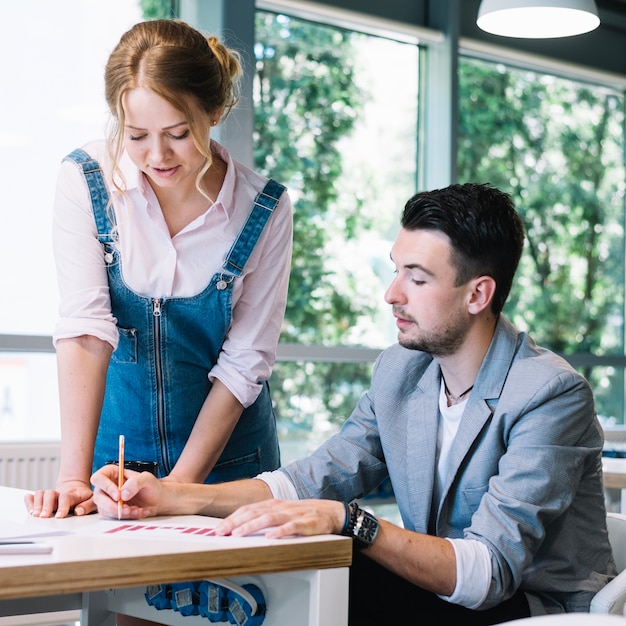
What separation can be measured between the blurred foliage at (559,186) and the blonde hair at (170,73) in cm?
380

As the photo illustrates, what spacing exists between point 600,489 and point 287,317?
3.13 meters

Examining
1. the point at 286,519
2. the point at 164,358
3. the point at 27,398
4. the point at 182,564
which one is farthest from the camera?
the point at 27,398

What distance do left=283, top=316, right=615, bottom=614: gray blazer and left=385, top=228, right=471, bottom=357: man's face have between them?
8 centimetres

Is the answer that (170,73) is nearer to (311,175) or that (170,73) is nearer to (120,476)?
(120,476)

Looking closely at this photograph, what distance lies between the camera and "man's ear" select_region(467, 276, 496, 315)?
1856mm

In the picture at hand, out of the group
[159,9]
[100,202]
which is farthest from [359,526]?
[159,9]

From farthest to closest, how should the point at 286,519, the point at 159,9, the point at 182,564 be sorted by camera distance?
the point at 159,9 → the point at 286,519 → the point at 182,564

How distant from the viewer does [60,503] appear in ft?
4.97

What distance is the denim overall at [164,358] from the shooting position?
193 centimetres

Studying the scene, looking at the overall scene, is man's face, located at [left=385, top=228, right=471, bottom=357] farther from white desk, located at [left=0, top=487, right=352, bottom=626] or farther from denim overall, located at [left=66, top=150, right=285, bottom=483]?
white desk, located at [left=0, top=487, right=352, bottom=626]

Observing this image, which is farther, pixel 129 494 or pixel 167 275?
pixel 167 275

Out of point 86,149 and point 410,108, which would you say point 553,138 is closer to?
point 410,108

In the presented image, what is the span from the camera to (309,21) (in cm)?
497

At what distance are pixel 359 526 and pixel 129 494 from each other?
0.34 meters
